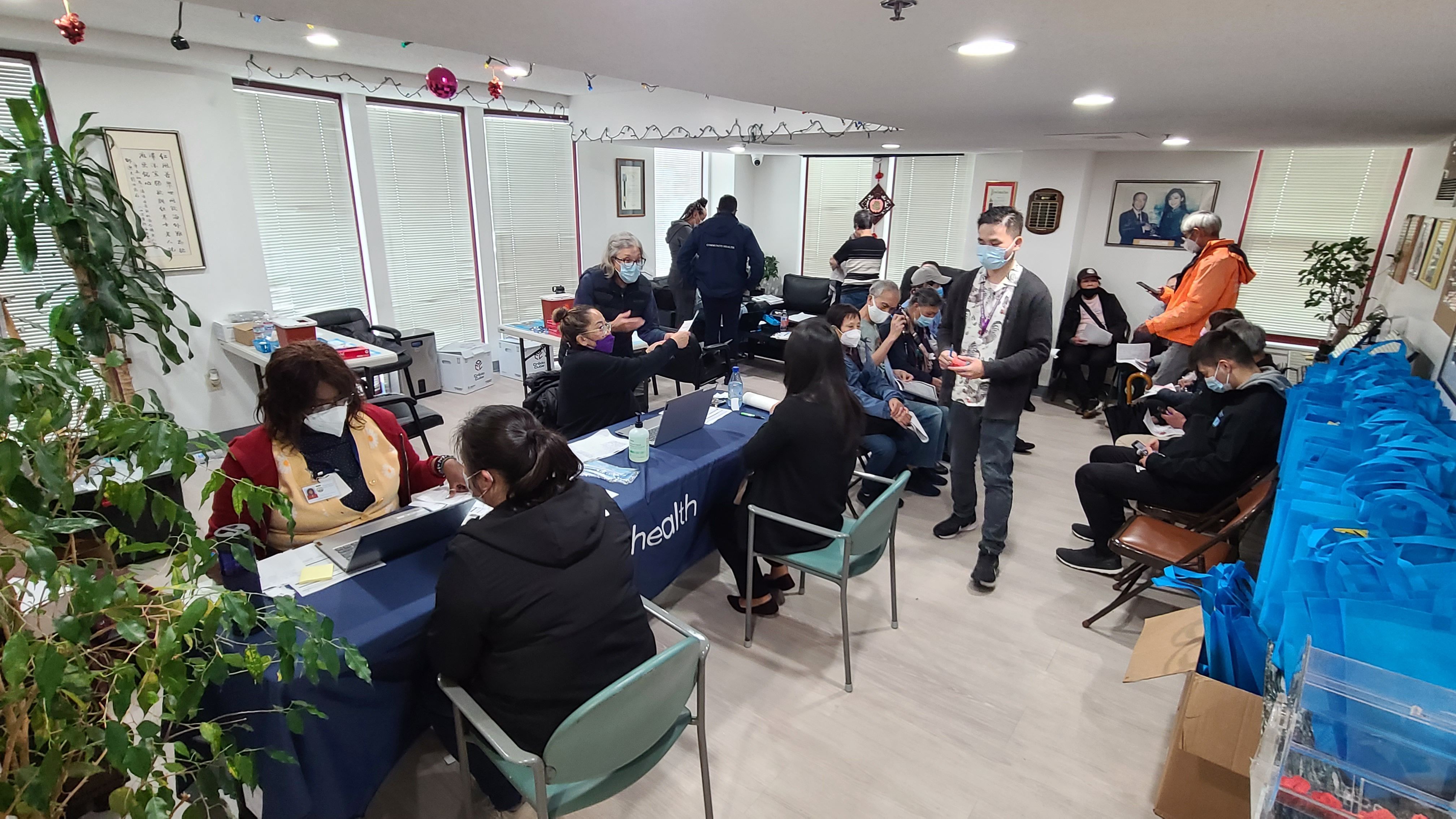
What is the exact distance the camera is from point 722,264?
5.76 meters

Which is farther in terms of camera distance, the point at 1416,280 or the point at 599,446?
the point at 1416,280

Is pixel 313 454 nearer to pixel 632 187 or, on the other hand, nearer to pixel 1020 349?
pixel 1020 349

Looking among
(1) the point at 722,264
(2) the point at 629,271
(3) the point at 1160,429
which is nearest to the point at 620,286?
(2) the point at 629,271

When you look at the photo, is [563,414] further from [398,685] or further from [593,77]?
[593,77]

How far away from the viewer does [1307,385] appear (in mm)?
3174

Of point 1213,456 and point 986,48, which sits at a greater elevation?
point 986,48

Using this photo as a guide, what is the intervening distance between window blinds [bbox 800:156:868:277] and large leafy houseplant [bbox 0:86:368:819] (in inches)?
286

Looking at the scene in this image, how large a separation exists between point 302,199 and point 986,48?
522 cm

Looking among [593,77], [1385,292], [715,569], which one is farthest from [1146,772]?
[593,77]

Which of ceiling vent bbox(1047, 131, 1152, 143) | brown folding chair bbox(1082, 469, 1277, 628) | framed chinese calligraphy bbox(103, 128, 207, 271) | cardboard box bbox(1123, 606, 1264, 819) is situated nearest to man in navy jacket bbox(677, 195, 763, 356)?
ceiling vent bbox(1047, 131, 1152, 143)

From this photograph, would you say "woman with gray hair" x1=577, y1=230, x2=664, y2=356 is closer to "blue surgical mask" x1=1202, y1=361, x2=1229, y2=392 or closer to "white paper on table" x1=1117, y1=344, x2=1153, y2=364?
"blue surgical mask" x1=1202, y1=361, x2=1229, y2=392

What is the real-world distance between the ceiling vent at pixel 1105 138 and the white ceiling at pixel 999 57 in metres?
1.05

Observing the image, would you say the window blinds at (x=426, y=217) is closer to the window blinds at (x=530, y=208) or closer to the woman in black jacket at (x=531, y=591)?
the window blinds at (x=530, y=208)

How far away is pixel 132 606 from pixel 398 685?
3.13 feet
